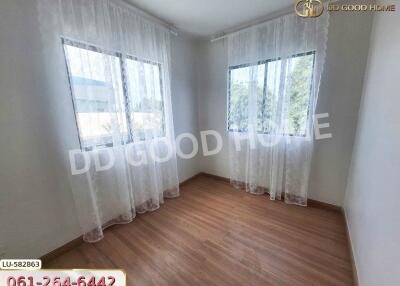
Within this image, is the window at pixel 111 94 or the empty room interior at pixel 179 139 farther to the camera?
the window at pixel 111 94

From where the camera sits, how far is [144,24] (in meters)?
2.05

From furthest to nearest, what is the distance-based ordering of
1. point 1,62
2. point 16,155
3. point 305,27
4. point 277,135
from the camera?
point 277,135, point 305,27, point 16,155, point 1,62

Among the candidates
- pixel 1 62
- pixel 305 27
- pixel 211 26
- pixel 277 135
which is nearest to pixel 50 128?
pixel 1 62

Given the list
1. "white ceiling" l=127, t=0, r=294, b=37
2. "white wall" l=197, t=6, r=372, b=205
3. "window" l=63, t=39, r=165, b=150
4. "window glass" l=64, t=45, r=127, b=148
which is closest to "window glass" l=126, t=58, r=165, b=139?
"window" l=63, t=39, r=165, b=150

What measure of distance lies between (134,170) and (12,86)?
128 centimetres

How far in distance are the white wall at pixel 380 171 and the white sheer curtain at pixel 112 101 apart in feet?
6.85

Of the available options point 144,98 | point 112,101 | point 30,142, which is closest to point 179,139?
point 144,98

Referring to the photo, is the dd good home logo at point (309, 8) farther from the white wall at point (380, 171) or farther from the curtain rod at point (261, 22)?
the white wall at point (380, 171)

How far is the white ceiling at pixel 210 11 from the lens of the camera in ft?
6.15

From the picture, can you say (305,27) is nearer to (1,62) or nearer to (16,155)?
(1,62)

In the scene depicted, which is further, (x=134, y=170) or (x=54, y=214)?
(x=134, y=170)

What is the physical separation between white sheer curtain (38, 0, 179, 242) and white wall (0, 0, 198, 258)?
0.08 metres

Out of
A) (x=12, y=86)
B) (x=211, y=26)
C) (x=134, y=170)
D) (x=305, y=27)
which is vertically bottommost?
(x=134, y=170)

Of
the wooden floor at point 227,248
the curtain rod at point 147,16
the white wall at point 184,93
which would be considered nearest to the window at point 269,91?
the white wall at point 184,93
